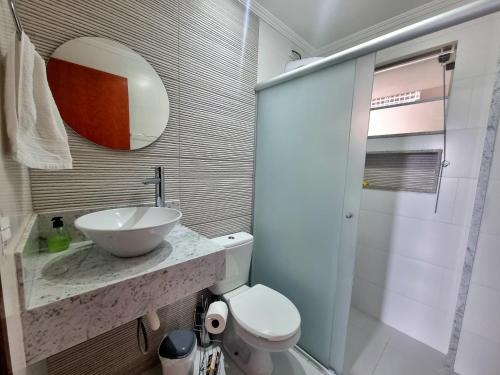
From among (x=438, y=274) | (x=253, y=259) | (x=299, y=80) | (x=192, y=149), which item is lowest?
(x=253, y=259)

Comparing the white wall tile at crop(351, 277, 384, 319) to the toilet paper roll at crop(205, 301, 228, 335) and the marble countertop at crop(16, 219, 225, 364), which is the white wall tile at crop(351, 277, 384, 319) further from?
the marble countertop at crop(16, 219, 225, 364)

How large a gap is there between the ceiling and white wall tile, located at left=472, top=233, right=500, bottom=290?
163cm

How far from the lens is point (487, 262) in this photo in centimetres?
121

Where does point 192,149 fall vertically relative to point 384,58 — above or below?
below

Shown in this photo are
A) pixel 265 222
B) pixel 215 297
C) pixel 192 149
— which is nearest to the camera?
pixel 192 149

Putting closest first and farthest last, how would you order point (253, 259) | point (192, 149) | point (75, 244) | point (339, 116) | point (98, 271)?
point (98, 271) → point (75, 244) → point (339, 116) → point (192, 149) → point (253, 259)

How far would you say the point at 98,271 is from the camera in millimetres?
695

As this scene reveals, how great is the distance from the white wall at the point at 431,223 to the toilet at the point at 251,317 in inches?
40.0

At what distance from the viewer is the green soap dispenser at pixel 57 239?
0.83 metres

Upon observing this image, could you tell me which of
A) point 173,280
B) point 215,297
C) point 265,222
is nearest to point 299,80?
point 265,222

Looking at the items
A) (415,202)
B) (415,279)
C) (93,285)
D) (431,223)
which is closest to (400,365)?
(415,279)

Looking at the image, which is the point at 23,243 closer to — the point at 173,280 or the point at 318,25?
the point at 173,280

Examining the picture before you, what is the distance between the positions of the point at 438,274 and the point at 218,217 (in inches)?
63.9

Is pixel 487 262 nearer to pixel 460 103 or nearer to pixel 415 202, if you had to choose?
pixel 415 202
